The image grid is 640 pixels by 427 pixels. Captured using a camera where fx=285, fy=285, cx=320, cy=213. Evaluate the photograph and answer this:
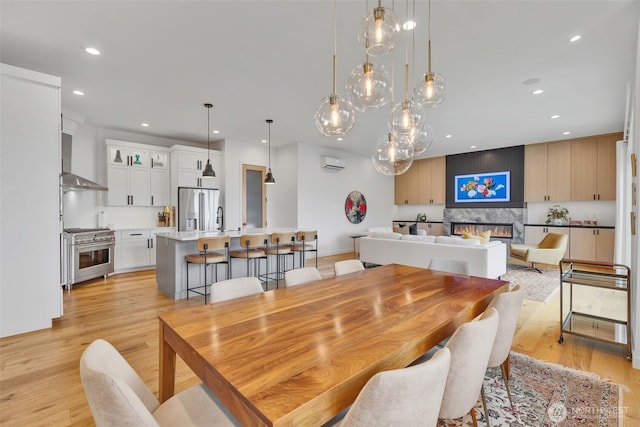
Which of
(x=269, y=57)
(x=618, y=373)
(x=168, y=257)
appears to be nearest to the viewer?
(x=618, y=373)

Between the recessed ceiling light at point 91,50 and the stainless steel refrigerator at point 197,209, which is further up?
the recessed ceiling light at point 91,50

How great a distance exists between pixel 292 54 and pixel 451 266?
2713 millimetres

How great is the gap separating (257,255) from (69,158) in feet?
11.8

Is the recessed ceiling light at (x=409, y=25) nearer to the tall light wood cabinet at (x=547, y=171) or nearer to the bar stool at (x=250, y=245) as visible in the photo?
the bar stool at (x=250, y=245)

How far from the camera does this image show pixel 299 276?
2.26m

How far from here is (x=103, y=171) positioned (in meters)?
5.55

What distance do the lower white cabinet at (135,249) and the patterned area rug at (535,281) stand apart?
260 inches

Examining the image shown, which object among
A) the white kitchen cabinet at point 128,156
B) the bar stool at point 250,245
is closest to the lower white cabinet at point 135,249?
the white kitchen cabinet at point 128,156

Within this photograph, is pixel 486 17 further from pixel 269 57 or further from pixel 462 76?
pixel 269 57

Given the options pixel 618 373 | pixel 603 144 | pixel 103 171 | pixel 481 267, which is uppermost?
pixel 603 144

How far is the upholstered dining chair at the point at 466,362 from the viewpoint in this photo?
1.20 m

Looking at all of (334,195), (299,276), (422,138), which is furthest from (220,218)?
(422,138)

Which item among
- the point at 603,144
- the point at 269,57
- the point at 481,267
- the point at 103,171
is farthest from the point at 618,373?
the point at 103,171

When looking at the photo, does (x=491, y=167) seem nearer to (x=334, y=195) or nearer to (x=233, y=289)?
(x=334, y=195)
